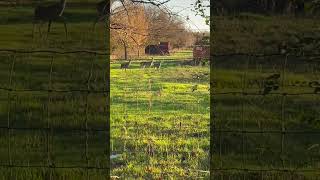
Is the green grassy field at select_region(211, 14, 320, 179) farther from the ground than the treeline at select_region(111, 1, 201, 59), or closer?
closer

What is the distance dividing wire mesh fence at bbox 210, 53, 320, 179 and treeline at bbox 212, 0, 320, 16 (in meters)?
0.23

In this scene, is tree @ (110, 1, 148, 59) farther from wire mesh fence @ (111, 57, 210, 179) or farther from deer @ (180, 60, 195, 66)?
Answer: deer @ (180, 60, 195, 66)

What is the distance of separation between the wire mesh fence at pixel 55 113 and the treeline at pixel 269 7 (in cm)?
71

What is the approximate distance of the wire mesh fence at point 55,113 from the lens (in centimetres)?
268

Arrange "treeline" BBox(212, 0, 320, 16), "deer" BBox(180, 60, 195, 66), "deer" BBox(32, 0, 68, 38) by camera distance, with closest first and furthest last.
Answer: "treeline" BBox(212, 0, 320, 16) → "deer" BBox(32, 0, 68, 38) → "deer" BBox(180, 60, 195, 66)

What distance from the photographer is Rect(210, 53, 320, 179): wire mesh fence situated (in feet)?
8.30

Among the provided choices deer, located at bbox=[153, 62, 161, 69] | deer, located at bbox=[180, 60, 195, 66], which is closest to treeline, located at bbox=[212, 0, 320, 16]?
deer, located at bbox=[180, 60, 195, 66]

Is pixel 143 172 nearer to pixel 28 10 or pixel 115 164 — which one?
pixel 115 164

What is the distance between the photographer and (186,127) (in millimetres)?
3000

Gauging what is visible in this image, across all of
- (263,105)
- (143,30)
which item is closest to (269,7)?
(263,105)

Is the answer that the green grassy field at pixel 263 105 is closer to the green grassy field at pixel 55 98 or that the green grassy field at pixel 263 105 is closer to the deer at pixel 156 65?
the deer at pixel 156 65

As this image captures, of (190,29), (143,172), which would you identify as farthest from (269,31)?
(143,172)

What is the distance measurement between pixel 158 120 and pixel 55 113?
67 cm

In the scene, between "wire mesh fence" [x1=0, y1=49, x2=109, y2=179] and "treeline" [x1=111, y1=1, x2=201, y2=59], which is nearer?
"wire mesh fence" [x1=0, y1=49, x2=109, y2=179]
